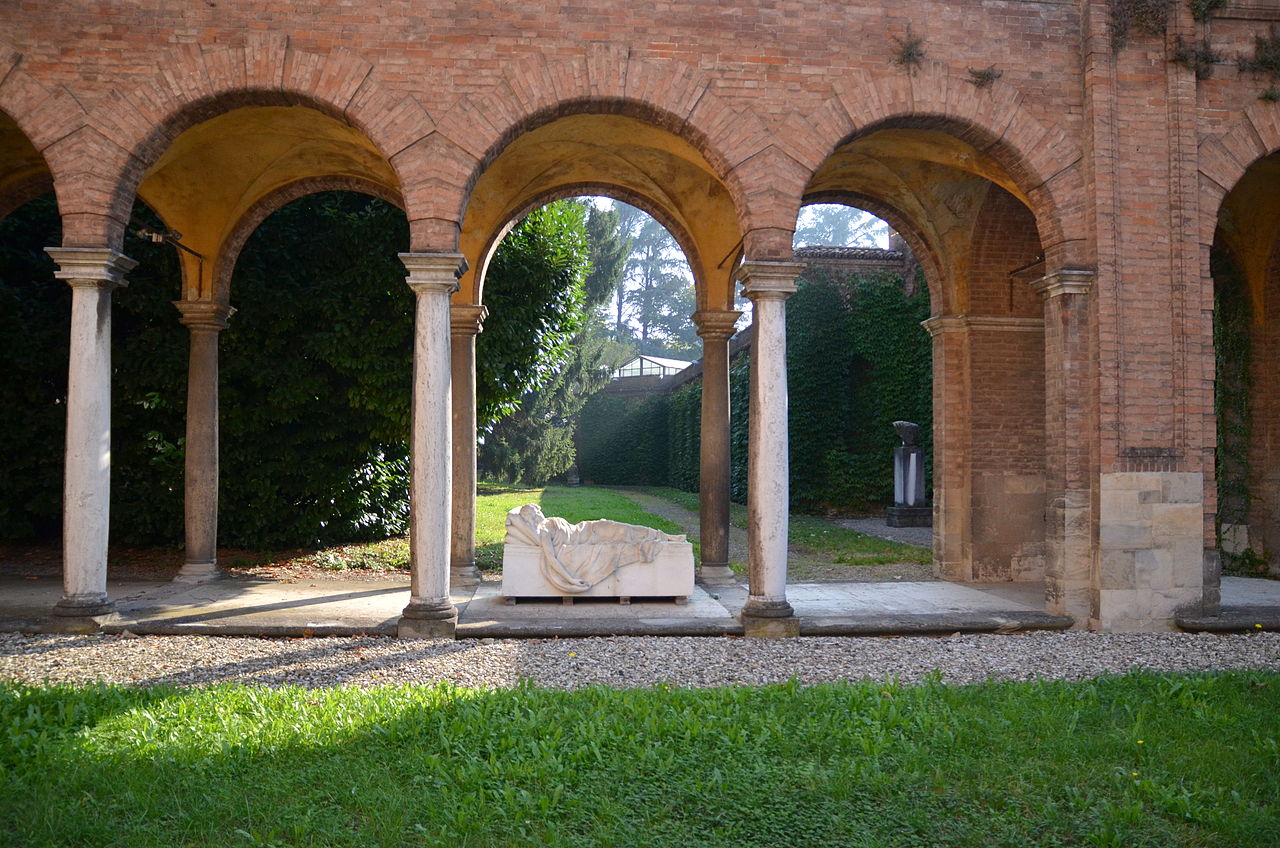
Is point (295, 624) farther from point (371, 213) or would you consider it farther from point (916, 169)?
point (916, 169)

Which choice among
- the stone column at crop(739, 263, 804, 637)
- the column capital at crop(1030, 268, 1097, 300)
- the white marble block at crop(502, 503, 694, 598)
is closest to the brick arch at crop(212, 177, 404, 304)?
the white marble block at crop(502, 503, 694, 598)

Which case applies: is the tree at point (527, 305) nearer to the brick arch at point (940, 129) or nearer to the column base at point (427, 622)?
the column base at point (427, 622)

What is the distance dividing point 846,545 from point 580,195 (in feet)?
24.9

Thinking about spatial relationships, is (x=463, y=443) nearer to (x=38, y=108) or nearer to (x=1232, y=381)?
(x=38, y=108)

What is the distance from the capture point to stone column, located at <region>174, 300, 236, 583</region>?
986 centimetres

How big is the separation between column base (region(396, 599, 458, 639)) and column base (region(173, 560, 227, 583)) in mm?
3775

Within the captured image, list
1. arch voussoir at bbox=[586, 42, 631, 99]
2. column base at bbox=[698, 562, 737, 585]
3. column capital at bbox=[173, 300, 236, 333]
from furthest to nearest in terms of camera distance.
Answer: column base at bbox=[698, 562, 737, 585], column capital at bbox=[173, 300, 236, 333], arch voussoir at bbox=[586, 42, 631, 99]

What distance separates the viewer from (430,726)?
485 centimetres

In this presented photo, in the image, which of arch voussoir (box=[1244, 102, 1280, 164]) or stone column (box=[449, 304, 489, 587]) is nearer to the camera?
arch voussoir (box=[1244, 102, 1280, 164])

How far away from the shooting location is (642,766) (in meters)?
4.30

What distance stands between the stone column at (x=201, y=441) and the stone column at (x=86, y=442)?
8.20 ft

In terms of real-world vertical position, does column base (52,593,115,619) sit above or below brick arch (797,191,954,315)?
below

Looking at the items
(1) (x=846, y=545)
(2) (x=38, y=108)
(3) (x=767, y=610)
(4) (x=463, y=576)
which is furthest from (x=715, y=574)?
(2) (x=38, y=108)

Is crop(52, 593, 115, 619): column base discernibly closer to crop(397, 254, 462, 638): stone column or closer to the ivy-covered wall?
crop(397, 254, 462, 638): stone column
